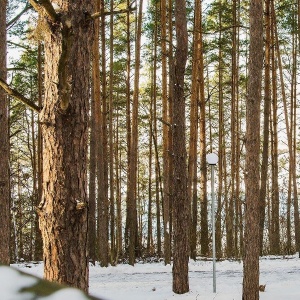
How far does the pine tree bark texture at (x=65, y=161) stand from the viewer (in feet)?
10.2

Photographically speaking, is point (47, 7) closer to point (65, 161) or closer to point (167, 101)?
point (65, 161)

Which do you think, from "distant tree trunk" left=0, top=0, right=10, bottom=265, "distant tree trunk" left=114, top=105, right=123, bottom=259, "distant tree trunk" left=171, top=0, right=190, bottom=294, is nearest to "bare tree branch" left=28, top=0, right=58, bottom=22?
"distant tree trunk" left=0, top=0, right=10, bottom=265

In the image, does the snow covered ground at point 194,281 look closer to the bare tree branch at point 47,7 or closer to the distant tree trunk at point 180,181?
the distant tree trunk at point 180,181

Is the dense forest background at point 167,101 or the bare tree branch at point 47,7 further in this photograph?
the dense forest background at point 167,101

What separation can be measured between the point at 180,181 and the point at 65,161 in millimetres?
5052

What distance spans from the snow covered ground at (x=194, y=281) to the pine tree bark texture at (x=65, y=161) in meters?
3.62

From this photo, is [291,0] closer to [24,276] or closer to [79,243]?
[79,243]

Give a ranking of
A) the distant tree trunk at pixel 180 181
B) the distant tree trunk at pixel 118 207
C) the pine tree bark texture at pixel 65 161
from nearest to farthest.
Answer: the pine tree bark texture at pixel 65 161 → the distant tree trunk at pixel 180 181 → the distant tree trunk at pixel 118 207

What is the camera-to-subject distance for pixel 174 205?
8070 millimetres

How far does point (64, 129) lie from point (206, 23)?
54.1ft

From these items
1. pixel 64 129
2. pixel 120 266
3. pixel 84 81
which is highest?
pixel 84 81

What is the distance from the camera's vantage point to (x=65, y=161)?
10.3 ft

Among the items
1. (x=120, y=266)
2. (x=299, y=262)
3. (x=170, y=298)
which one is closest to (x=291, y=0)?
(x=299, y=262)

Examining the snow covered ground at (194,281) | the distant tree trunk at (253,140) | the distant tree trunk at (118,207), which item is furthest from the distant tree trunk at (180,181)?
the distant tree trunk at (118,207)
